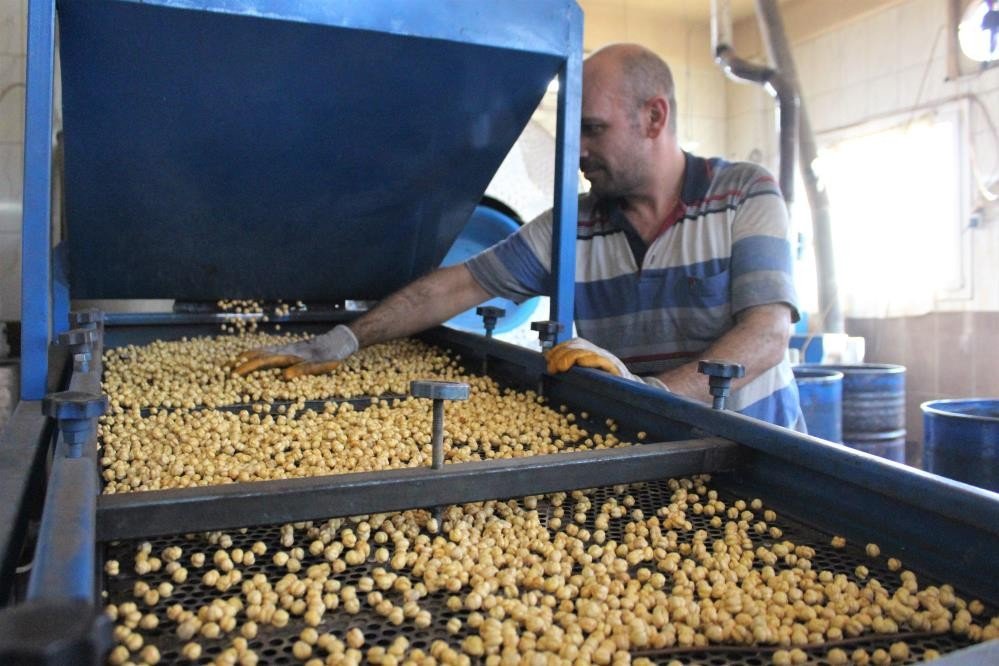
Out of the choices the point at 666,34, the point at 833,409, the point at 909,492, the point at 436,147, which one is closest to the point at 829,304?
the point at 833,409

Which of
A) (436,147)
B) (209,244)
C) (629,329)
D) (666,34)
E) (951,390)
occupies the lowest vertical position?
(951,390)

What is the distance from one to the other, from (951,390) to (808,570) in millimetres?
4250

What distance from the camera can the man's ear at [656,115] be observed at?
2.17 meters

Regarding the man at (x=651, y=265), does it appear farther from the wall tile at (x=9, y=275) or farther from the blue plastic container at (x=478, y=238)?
the wall tile at (x=9, y=275)

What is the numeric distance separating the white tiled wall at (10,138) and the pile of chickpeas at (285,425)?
5.12 ft

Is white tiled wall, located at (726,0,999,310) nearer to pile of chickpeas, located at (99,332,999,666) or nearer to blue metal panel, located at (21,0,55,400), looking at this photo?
pile of chickpeas, located at (99,332,999,666)

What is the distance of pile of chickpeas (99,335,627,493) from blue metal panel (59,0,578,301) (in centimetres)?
42

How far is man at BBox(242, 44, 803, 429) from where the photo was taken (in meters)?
1.97

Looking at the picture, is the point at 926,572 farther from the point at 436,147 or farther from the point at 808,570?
the point at 436,147

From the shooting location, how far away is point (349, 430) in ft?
4.95

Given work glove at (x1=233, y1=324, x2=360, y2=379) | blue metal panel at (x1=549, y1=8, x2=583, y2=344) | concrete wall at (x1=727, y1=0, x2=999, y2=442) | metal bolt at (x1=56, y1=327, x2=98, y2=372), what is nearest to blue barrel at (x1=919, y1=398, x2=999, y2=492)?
blue metal panel at (x1=549, y1=8, x2=583, y2=344)

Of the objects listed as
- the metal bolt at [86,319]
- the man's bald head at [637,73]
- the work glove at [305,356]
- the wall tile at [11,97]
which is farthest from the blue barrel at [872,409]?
the wall tile at [11,97]

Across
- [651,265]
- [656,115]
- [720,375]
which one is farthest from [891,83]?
[720,375]

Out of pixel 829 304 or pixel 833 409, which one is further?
pixel 829 304
